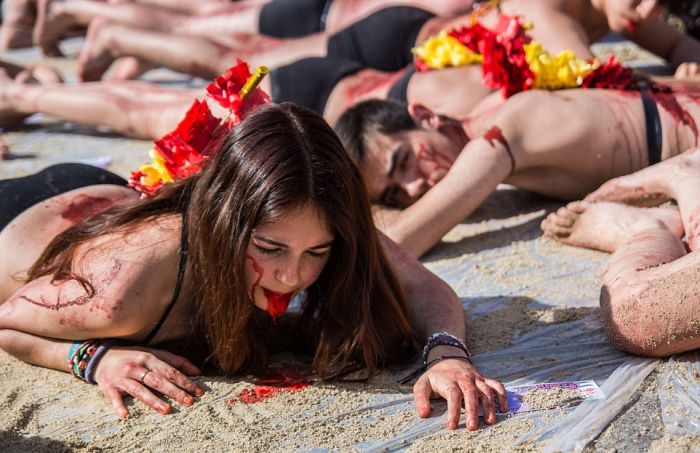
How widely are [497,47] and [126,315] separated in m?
Answer: 2.25

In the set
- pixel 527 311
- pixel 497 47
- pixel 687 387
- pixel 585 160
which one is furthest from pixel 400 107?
pixel 687 387

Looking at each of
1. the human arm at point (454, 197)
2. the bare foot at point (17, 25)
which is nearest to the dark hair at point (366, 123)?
the human arm at point (454, 197)

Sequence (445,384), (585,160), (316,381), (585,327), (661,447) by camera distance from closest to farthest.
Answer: (661,447) → (445,384) → (316,381) → (585,327) → (585,160)

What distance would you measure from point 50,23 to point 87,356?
466 cm

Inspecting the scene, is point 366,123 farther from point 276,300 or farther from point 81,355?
point 81,355

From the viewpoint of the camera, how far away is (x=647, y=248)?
2662 millimetres

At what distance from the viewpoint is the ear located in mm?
3773

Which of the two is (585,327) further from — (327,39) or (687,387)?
(327,39)

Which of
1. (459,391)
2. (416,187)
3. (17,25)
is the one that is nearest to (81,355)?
(459,391)

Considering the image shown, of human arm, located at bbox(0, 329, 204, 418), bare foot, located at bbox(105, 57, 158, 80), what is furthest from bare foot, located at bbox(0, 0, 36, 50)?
human arm, located at bbox(0, 329, 204, 418)

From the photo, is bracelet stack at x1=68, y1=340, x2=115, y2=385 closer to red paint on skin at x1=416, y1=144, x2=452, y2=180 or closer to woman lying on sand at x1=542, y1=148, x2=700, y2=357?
woman lying on sand at x1=542, y1=148, x2=700, y2=357

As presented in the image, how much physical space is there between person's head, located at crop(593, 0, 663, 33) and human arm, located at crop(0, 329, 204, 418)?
2814 millimetres

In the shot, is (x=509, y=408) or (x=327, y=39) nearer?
(x=509, y=408)

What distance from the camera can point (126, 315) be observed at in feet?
7.50
